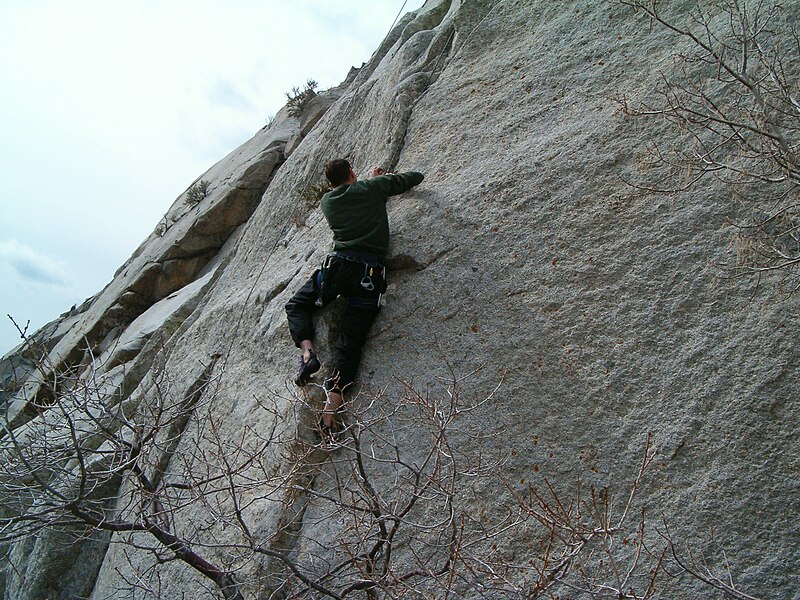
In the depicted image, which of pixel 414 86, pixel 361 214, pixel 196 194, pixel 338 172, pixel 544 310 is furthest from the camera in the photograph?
pixel 196 194

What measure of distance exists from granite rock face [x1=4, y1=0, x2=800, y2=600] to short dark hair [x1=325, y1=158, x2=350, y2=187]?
0.52 meters

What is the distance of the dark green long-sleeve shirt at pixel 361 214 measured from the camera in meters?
5.47

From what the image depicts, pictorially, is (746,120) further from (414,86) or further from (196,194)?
(196,194)

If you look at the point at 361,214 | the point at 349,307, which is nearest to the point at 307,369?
the point at 349,307

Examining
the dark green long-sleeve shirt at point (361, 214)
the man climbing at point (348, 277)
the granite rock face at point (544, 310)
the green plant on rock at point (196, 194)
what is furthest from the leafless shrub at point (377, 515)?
the green plant on rock at point (196, 194)

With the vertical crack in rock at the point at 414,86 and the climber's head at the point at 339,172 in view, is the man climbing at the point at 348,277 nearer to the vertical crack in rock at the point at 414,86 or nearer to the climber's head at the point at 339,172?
the climber's head at the point at 339,172

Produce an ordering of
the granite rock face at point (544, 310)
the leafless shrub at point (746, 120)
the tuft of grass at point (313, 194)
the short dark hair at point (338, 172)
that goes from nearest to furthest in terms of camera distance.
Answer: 1. the granite rock face at point (544, 310)
2. the leafless shrub at point (746, 120)
3. the short dark hair at point (338, 172)
4. the tuft of grass at point (313, 194)

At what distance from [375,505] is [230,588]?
1.20 meters

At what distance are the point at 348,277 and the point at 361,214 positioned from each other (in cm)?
54

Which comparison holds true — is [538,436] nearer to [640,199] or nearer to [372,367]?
[372,367]

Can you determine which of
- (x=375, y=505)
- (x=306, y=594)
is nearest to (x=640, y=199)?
(x=375, y=505)

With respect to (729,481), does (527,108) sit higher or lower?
higher

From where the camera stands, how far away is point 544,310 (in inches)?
193

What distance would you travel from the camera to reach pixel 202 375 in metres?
6.69
